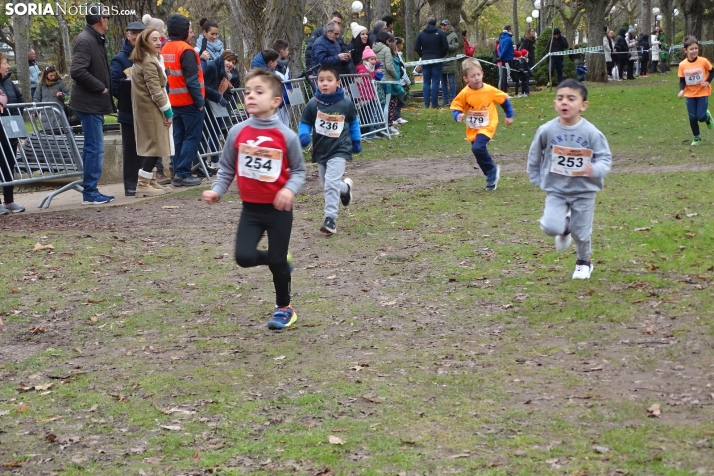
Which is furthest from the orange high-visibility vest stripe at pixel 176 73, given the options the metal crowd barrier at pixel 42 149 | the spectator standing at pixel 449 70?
the spectator standing at pixel 449 70

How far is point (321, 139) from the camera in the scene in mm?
9500

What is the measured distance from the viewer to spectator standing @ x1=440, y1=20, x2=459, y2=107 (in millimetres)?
23625

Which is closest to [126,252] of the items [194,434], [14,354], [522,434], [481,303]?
[14,354]

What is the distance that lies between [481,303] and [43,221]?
20.2ft

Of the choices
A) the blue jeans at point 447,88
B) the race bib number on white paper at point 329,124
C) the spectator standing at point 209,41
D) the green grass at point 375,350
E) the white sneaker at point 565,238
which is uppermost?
the spectator standing at point 209,41

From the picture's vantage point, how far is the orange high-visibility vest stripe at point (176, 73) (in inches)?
491

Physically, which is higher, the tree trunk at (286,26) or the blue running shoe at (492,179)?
the tree trunk at (286,26)

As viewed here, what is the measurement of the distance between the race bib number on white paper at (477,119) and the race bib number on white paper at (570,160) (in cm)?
457

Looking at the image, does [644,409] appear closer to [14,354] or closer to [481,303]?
[481,303]

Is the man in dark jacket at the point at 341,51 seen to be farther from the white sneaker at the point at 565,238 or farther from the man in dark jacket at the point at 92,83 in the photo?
the white sneaker at the point at 565,238

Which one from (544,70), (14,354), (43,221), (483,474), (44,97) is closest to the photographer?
(483,474)

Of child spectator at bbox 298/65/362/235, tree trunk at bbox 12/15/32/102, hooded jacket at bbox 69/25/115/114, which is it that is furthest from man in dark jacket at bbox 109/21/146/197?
tree trunk at bbox 12/15/32/102

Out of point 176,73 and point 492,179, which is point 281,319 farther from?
point 176,73

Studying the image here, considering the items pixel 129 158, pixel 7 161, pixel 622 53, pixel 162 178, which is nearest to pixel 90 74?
pixel 7 161
